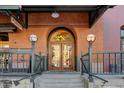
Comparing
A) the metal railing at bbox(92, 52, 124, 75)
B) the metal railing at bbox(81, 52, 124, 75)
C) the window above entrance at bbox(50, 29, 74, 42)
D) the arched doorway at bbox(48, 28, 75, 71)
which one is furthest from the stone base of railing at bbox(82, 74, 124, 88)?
the window above entrance at bbox(50, 29, 74, 42)

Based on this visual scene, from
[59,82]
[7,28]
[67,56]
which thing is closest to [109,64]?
[59,82]

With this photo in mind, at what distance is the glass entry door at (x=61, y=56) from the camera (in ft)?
64.2

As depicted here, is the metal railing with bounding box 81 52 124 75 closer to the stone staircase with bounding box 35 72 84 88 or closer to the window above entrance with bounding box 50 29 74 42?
the stone staircase with bounding box 35 72 84 88

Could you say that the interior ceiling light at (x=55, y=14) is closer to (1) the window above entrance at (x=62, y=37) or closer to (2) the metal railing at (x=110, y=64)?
(1) the window above entrance at (x=62, y=37)

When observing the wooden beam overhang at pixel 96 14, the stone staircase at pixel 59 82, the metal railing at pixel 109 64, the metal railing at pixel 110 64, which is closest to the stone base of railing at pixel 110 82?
the metal railing at pixel 109 64

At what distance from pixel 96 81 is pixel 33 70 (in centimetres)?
225

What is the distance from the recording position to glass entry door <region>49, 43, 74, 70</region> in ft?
64.2

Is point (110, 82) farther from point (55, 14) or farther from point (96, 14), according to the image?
point (55, 14)

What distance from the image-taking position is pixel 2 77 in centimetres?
1199

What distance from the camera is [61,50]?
1978cm

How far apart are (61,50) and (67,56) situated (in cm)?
50
